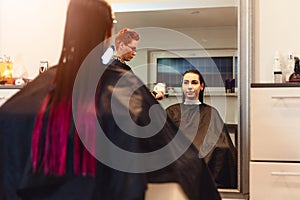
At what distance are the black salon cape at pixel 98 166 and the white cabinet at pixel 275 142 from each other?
82 centimetres

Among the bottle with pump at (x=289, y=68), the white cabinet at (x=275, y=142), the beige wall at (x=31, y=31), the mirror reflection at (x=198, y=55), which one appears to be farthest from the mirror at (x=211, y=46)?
the beige wall at (x=31, y=31)

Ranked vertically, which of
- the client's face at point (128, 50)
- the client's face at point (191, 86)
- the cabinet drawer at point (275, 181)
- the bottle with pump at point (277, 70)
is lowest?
the cabinet drawer at point (275, 181)

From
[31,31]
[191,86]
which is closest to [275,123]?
[191,86]

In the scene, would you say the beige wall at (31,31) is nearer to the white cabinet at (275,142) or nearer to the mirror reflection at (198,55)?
the mirror reflection at (198,55)

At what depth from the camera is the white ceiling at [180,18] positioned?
2025 millimetres

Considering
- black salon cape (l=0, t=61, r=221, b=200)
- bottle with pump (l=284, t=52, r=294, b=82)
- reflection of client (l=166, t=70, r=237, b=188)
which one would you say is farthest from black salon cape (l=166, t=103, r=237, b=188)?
black salon cape (l=0, t=61, r=221, b=200)

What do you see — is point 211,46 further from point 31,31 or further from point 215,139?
point 31,31

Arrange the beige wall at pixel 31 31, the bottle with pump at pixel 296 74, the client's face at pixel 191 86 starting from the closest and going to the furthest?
the bottle with pump at pixel 296 74 < the client's face at pixel 191 86 < the beige wall at pixel 31 31

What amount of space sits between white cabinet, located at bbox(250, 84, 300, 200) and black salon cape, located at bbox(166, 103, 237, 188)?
0.16 metres

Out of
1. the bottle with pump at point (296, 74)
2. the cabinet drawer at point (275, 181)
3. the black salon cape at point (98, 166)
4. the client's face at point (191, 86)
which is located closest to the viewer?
the black salon cape at point (98, 166)

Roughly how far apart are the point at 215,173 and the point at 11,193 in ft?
4.01

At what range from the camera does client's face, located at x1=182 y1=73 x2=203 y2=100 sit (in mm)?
2037

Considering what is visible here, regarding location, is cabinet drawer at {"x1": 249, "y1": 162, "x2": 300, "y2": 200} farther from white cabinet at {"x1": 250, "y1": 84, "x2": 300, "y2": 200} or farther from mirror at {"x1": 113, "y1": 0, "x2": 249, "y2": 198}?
mirror at {"x1": 113, "y1": 0, "x2": 249, "y2": 198}

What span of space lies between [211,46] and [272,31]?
35 centimetres
